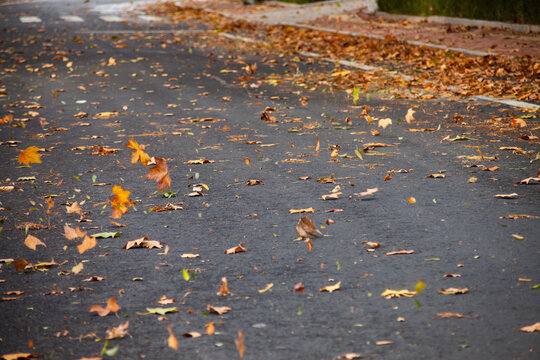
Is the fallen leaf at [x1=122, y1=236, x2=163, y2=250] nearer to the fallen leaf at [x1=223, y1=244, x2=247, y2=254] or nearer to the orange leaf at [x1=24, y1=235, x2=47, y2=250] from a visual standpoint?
the fallen leaf at [x1=223, y1=244, x2=247, y2=254]

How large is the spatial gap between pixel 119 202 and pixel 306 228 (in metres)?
1.72

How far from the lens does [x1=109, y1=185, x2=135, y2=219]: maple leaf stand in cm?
521

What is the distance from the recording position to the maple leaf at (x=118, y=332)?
3305 millimetres

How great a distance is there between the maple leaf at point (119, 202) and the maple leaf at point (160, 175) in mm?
344

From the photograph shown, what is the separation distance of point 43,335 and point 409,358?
5.85 feet

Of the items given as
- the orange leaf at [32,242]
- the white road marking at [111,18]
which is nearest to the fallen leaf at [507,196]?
the orange leaf at [32,242]

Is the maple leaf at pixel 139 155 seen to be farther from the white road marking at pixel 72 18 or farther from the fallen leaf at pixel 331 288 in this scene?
the white road marking at pixel 72 18

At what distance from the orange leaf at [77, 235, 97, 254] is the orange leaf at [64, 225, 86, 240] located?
0.57 ft

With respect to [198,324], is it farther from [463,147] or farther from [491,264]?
[463,147]

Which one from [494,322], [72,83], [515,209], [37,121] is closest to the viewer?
[494,322]

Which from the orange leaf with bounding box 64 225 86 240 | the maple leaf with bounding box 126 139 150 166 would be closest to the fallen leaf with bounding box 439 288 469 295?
the orange leaf with bounding box 64 225 86 240

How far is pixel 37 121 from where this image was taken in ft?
29.2

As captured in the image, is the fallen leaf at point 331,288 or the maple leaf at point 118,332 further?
the fallen leaf at point 331,288

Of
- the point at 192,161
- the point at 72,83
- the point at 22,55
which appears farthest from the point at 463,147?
the point at 22,55
